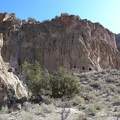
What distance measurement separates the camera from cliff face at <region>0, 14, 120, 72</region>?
48.8 metres

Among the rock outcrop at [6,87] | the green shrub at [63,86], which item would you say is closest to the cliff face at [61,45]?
the green shrub at [63,86]

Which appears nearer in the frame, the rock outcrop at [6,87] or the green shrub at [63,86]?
the rock outcrop at [6,87]

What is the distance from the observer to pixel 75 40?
49.8 metres

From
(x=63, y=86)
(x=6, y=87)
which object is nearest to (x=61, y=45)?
(x=63, y=86)

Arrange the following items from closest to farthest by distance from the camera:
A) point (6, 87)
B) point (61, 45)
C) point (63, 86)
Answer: point (6, 87)
point (63, 86)
point (61, 45)

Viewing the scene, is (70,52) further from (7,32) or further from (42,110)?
(42,110)

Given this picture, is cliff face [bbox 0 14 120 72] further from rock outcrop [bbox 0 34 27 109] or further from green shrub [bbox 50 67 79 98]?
rock outcrop [bbox 0 34 27 109]

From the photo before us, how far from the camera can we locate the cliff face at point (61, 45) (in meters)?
48.8

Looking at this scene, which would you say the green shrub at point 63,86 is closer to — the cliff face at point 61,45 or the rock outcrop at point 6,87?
the rock outcrop at point 6,87

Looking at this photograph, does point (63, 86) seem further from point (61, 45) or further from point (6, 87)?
point (61, 45)

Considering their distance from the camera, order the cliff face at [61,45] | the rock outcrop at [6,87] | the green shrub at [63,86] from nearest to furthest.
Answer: the rock outcrop at [6,87] → the green shrub at [63,86] → the cliff face at [61,45]

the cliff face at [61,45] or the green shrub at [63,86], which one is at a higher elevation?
the cliff face at [61,45]

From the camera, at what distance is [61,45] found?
50312 millimetres

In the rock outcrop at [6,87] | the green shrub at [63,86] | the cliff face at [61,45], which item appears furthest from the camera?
the cliff face at [61,45]
